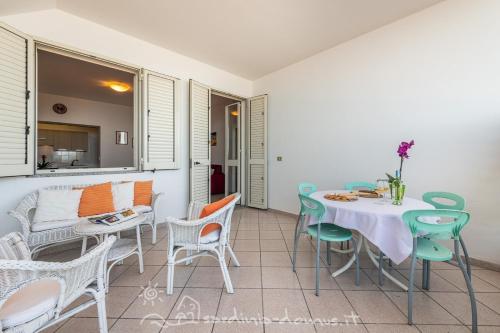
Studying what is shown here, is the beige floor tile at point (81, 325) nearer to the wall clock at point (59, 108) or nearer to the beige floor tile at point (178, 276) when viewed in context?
the beige floor tile at point (178, 276)

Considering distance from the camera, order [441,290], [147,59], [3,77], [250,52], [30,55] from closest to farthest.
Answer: [441,290] < [3,77] < [30,55] < [147,59] < [250,52]

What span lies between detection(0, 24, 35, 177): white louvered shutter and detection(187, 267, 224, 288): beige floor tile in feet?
7.07

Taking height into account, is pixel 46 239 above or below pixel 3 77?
below

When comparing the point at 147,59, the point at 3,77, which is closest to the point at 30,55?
the point at 3,77

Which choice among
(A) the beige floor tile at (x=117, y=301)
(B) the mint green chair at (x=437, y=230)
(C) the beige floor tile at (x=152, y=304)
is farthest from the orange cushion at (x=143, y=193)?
(B) the mint green chair at (x=437, y=230)

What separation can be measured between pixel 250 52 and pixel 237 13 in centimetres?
103

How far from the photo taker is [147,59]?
335cm

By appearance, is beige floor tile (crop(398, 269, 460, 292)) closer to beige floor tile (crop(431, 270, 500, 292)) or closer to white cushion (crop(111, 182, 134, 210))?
beige floor tile (crop(431, 270, 500, 292))

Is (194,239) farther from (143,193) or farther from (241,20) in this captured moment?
(241,20)

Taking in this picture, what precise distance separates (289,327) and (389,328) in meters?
0.69

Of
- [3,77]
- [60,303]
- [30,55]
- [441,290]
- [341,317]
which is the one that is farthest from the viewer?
[30,55]

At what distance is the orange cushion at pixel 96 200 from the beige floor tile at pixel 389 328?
2880 millimetres

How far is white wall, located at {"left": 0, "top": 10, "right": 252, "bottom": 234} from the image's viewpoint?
91.7 inches

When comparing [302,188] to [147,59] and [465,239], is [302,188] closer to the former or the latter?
[465,239]
